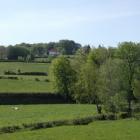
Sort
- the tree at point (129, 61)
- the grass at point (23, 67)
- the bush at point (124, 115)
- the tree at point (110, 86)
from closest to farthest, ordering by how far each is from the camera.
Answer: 1. the bush at point (124, 115)
2. the tree at point (110, 86)
3. the tree at point (129, 61)
4. the grass at point (23, 67)

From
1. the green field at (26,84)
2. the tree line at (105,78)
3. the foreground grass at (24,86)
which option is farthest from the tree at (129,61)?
the foreground grass at (24,86)

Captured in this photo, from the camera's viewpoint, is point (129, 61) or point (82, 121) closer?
point (82, 121)

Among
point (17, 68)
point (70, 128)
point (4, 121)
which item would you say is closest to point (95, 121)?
point (70, 128)

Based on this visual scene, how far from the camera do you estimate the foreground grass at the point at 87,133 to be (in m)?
42.6

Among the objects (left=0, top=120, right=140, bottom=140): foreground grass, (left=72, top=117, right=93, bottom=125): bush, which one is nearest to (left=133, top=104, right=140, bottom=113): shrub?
(left=72, top=117, right=93, bottom=125): bush

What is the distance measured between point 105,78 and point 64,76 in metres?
23.8

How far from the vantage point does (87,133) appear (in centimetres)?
4578

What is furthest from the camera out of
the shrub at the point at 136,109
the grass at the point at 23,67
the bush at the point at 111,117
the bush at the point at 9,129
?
the grass at the point at 23,67

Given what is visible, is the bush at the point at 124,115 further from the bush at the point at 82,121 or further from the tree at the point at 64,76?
the tree at the point at 64,76

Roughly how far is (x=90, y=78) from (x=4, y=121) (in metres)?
23.6

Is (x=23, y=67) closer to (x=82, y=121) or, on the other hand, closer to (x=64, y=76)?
(x=64, y=76)

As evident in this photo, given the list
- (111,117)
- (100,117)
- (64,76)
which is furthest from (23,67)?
(100,117)

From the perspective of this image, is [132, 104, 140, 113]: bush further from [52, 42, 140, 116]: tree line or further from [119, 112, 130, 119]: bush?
[119, 112, 130, 119]: bush

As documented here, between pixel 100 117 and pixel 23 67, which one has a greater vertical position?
pixel 23 67
